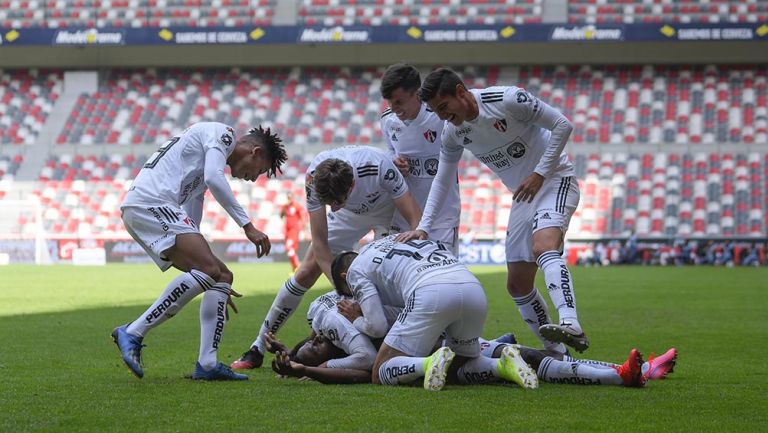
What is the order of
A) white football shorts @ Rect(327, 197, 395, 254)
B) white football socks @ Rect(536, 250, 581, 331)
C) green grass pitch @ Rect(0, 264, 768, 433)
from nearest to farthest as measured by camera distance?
green grass pitch @ Rect(0, 264, 768, 433), white football socks @ Rect(536, 250, 581, 331), white football shorts @ Rect(327, 197, 395, 254)

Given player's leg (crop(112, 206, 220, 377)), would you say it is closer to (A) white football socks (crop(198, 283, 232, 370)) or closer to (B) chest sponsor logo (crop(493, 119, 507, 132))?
(A) white football socks (crop(198, 283, 232, 370))

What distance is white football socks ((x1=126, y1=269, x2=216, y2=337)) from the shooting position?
22.6 ft

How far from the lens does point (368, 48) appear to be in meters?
37.7

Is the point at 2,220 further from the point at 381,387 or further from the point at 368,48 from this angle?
the point at 381,387

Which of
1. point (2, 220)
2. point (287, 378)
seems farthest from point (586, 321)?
point (2, 220)

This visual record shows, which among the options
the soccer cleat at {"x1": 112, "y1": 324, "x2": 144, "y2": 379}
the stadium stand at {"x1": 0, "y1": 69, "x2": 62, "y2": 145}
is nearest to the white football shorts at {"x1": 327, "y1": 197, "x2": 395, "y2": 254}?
the soccer cleat at {"x1": 112, "y1": 324, "x2": 144, "y2": 379}

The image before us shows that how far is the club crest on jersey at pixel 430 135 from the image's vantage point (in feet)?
28.4

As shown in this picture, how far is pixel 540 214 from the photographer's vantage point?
734 cm

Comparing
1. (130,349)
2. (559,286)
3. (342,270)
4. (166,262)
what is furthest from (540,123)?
(130,349)

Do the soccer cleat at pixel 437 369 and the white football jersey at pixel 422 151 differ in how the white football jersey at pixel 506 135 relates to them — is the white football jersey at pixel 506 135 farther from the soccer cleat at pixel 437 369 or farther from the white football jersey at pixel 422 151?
the soccer cleat at pixel 437 369

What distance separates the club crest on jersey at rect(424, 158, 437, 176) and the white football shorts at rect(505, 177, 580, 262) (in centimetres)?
119

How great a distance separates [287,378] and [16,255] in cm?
2694

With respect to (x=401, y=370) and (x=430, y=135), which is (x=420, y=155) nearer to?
(x=430, y=135)

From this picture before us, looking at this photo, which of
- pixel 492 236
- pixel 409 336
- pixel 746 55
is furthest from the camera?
pixel 746 55
